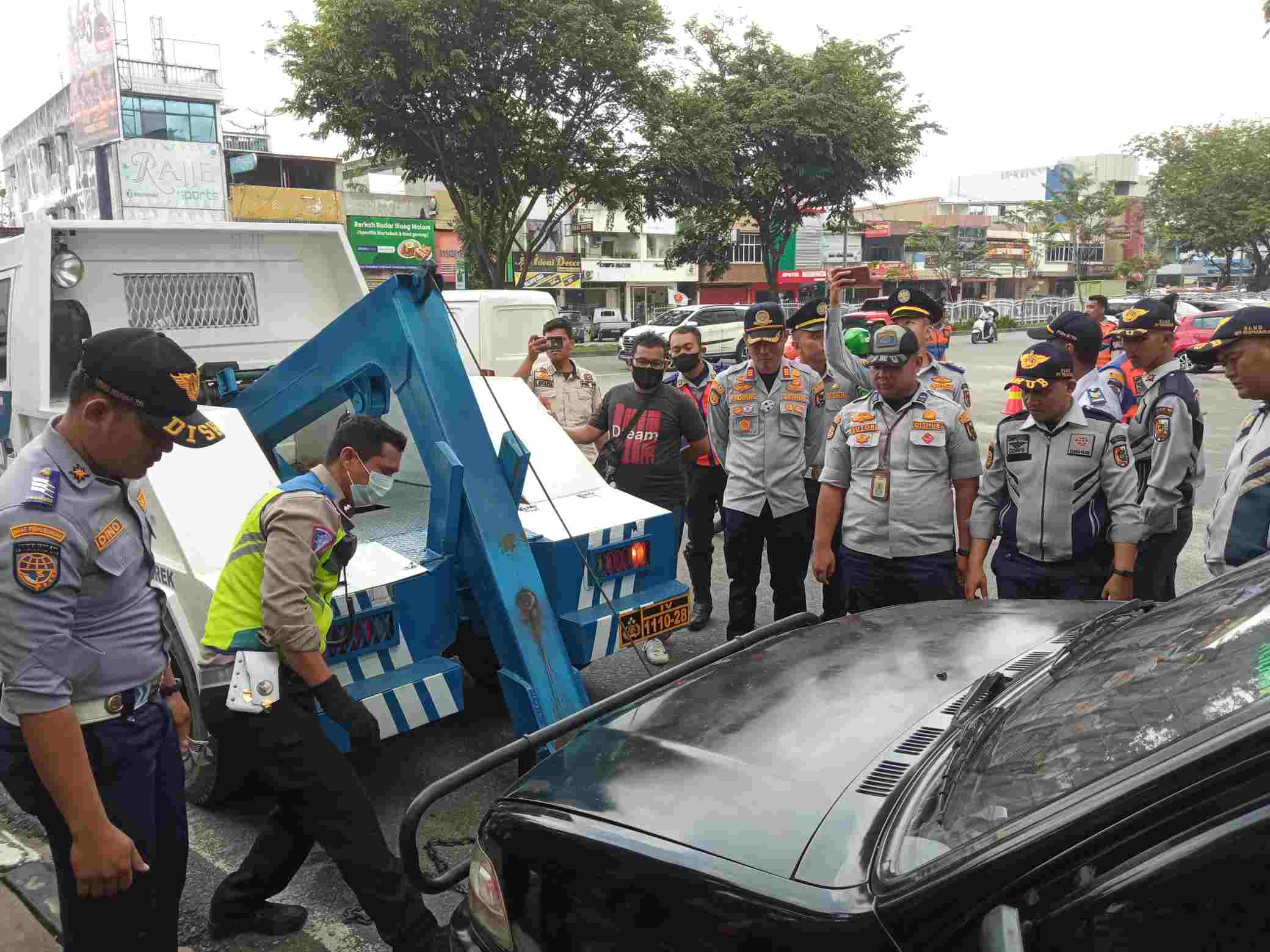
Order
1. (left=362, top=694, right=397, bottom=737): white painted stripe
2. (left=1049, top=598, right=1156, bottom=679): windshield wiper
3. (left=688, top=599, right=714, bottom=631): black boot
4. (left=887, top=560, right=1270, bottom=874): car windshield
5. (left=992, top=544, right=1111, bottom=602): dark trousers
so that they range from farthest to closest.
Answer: (left=688, top=599, right=714, bottom=631): black boot
(left=992, top=544, right=1111, bottom=602): dark trousers
(left=362, top=694, right=397, bottom=737): white painted stripe
(left=1049, top=598, right=1156, bottom=679): windshield wiper
(left=887, top=560, right=1270, bottom=874): car windshield

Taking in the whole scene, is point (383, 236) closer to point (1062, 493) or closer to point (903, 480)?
point (903, 480)

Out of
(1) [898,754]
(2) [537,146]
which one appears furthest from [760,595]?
(2) [537,146]

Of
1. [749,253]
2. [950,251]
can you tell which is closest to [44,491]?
[749,253]

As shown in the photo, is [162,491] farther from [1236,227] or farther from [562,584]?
[1236,227]

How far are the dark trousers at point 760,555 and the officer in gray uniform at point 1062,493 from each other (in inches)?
48.3

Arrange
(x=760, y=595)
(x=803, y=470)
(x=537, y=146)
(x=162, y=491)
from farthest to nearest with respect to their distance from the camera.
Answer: (x=537, y=146), (x=760, y=595), (x=803, y=470), (x=162, y=491)

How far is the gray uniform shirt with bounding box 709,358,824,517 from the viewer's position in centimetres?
482

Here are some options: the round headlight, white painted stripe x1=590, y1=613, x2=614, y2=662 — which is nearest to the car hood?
white painted stripe x1=590, y1=613, x2=614, y2=662

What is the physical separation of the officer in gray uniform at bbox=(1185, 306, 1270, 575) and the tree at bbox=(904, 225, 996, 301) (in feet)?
174

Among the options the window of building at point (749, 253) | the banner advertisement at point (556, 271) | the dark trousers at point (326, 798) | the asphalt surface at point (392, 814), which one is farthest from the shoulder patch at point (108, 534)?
the window of building at point (749, 253)

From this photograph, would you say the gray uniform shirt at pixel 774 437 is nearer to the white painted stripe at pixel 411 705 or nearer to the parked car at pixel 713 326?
the white painted stripe at pixel 411 705

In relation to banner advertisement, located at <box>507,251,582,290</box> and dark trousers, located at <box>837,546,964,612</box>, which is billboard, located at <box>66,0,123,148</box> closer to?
banner advertisement, located at <box>507,251,582,290</box>

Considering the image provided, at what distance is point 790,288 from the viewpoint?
52594 millimetres

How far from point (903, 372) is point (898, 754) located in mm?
2318
